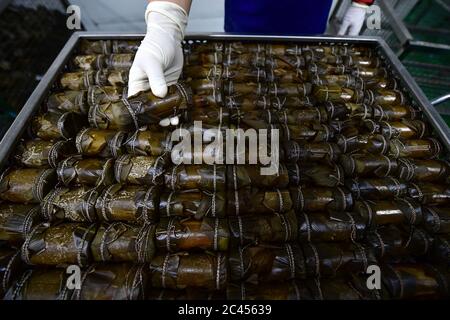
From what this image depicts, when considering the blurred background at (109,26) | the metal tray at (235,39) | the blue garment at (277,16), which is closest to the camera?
the metal tray at (235,39)

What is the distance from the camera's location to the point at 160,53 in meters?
2.23

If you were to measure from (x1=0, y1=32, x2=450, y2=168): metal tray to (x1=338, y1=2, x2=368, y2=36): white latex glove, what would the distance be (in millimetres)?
568

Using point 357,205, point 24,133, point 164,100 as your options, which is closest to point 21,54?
point 24,133

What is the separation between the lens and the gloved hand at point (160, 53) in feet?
7.00

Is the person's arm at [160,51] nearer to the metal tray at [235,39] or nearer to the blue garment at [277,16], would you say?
the metal tray at [235,39]

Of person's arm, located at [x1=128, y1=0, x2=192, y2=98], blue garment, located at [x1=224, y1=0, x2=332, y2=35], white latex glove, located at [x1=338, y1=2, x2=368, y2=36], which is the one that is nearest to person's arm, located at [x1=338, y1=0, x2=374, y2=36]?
white latex glove, located at [x1=338, y1=2, x2=368, y2=36]

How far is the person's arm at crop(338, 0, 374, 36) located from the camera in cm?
346

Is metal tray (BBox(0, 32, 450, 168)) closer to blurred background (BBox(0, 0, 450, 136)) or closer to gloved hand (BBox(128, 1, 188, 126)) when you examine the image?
gloved hand (BBox(128, 1, 188, 126))

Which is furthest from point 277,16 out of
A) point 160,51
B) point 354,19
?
point 160,51

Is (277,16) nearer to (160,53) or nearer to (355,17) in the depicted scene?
(355,17)

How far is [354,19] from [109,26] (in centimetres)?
465

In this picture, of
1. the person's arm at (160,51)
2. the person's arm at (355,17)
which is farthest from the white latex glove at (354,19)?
the person's arm at (160,51)
